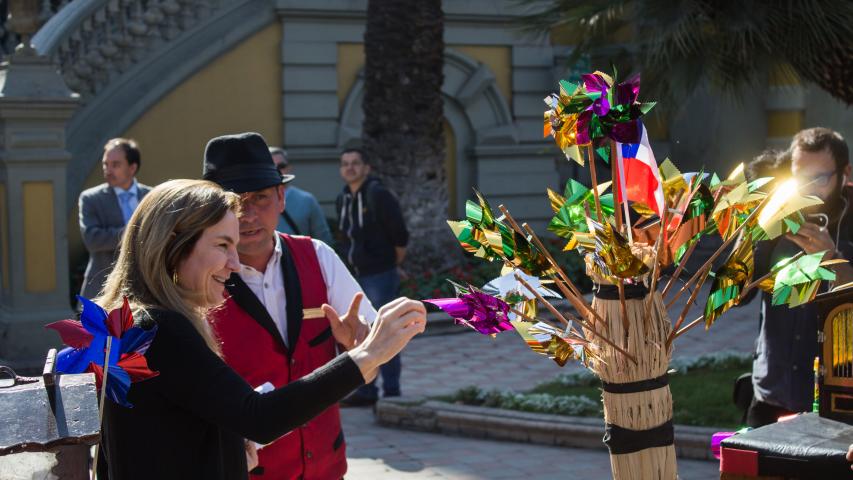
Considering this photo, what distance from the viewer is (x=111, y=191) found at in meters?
8.88

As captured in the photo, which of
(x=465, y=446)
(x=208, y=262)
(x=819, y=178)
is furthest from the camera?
(x=465, y=446)

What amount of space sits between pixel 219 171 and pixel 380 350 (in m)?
1.30

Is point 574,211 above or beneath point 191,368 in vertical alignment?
above

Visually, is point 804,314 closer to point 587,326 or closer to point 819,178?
point 819,178

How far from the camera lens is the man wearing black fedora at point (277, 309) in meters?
3.73

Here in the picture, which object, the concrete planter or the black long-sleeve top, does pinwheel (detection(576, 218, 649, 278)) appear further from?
the concrete planter

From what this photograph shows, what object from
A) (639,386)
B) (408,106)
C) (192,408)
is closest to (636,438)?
(639,386)

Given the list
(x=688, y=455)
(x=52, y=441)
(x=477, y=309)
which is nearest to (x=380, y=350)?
(x=477, y=309)

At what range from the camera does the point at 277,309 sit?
3889 mm

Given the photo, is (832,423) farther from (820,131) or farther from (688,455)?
(688,455)

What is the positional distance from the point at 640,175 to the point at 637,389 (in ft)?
1.53

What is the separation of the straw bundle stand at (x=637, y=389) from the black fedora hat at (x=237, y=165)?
1.62 m

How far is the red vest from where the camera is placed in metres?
3.72

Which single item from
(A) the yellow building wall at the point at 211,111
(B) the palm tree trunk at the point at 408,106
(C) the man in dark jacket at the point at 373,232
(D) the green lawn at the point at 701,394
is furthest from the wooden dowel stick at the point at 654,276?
(A) the yellow building wall at the point at 211,111
